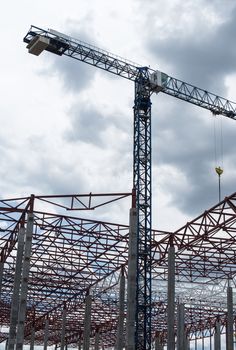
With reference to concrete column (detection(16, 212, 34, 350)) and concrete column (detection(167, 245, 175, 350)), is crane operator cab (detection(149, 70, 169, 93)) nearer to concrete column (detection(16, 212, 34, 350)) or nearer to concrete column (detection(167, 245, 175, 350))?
concrete column (detection(167, 245, 175, 350))

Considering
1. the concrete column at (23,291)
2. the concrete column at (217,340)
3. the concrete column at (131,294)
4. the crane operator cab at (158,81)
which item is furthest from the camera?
the concrete column at (217,340)

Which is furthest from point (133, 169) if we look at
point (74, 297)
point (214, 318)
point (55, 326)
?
point (55, 326)

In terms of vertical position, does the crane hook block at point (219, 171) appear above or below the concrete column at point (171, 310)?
above

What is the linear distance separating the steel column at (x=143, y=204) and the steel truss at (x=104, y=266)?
4.19 feet

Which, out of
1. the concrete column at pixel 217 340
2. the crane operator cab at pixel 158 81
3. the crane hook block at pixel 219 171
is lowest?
the concrete column at pixel 217 340

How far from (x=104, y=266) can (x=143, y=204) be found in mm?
7696

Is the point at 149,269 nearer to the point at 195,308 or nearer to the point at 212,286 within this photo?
the point at 212,286

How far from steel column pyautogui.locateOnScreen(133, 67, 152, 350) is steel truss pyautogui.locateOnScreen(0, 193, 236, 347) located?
4.19ft

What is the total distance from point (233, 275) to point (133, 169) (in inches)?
565

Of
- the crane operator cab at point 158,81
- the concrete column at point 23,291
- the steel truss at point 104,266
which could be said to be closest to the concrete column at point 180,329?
the steel truss at point 104,266

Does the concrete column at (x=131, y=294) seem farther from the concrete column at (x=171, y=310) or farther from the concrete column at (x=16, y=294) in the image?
the concrete column at (x=16, y=294)

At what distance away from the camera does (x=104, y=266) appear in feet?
158

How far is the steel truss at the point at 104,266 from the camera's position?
3759 cm

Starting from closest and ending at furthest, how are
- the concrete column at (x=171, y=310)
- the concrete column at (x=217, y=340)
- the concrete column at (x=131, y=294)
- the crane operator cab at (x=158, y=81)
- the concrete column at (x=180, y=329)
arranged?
1. the concrete column at (x=131, y=294)
2. the concrete column at (x=171, y=310)
3. the concrete column at (x=180, y=329)
4. the crane operator cab at (x=158, y=81)
5. the concrete column at (x=217, y=340)
